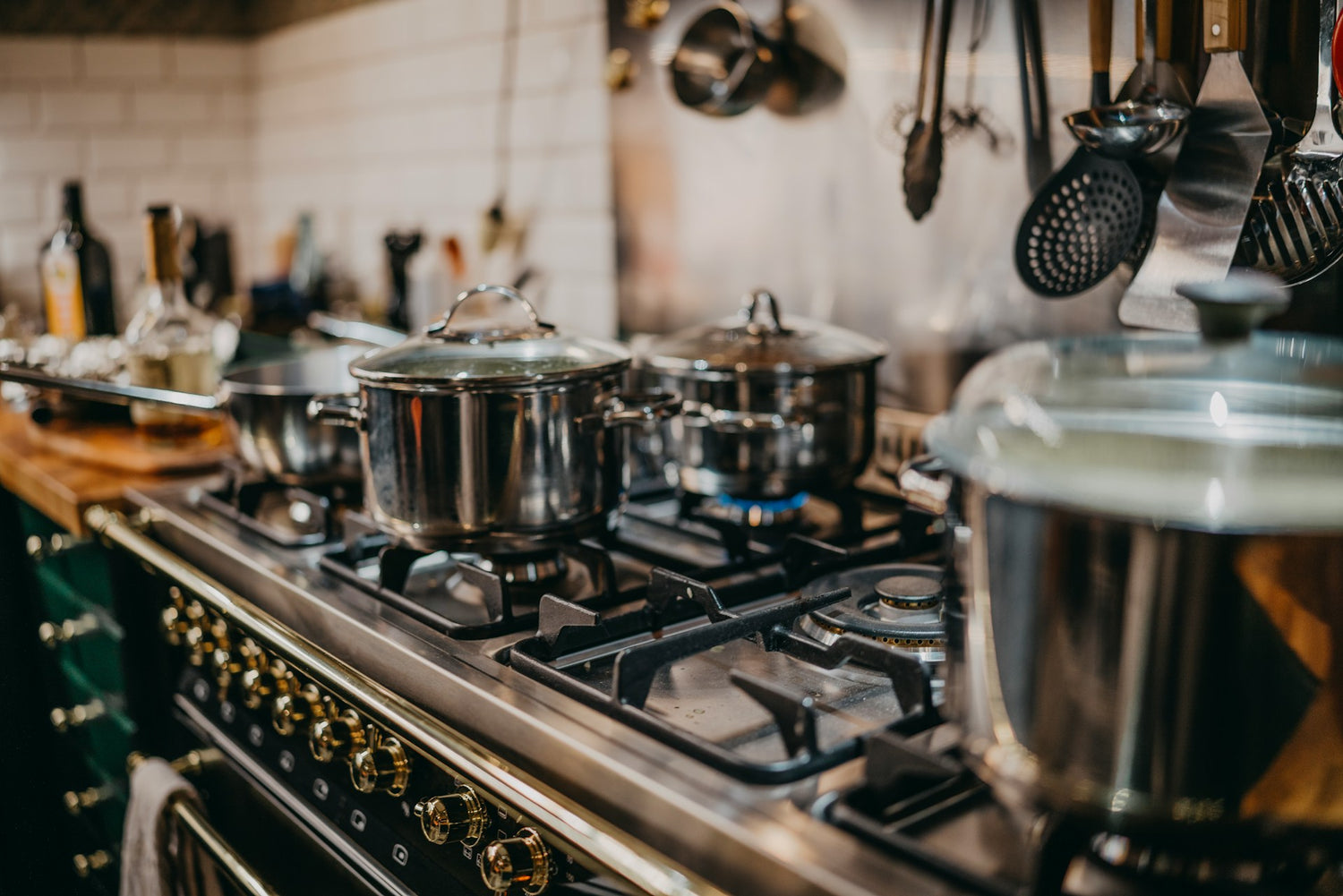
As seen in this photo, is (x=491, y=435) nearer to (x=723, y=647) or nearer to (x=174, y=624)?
(x=723, y=647)

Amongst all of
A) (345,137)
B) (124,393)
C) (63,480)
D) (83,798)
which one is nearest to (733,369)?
(124,393)

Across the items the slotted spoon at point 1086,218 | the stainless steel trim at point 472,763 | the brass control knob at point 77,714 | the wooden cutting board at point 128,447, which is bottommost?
the brass control knob at point 77,714

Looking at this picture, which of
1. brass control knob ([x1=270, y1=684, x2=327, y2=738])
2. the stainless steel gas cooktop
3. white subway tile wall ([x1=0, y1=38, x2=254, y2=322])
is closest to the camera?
the stainless steel gas cooktop

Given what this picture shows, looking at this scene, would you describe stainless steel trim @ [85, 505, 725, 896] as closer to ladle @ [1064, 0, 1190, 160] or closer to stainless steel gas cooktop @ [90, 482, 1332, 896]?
stainless steel gas cooktop @ [90, 482, 1332, 896]

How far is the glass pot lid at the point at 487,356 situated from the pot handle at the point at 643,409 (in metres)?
0.04

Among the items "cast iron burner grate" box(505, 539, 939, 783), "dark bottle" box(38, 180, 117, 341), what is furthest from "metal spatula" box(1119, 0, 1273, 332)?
"dark bottle" box(38, 180, 117, 341)

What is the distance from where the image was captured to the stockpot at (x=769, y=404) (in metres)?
1.19

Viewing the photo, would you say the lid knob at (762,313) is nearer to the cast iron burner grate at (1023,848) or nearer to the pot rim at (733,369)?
the pot rim at (733,369)

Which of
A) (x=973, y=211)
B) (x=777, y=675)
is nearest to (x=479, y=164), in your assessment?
(x=973, y=211)

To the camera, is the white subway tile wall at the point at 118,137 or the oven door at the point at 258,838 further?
the white subway tile wall at the point at 118,137

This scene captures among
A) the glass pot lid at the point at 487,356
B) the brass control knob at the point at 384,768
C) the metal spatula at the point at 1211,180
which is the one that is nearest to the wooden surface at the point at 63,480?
the glass pot lid at the point at 487,356

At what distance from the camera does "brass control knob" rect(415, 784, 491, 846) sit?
2.88ft

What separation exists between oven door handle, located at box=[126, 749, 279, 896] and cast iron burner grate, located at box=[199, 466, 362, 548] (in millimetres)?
282

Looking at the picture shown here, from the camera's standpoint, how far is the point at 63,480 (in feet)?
5.55
